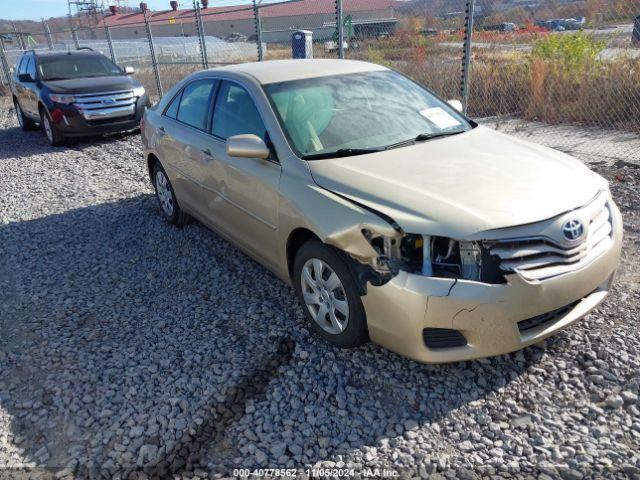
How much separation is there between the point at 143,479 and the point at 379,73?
134 inches

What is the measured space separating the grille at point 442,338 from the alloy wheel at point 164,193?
3540 mm

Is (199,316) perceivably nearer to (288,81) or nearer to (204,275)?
(204,275)

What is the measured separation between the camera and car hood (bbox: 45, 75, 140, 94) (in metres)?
9.34

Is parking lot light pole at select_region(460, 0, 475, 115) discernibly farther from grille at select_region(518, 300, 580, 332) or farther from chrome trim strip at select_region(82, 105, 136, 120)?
chrome trim strip at select_region(82, 105, 136, 120)

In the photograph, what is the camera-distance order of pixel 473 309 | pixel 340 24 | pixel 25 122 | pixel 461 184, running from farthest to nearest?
1. pixel 25 122
2. pixel 340 24
3. pixel 461 184
4. pixel 473 309

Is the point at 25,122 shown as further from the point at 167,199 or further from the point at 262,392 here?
the point at 262,392

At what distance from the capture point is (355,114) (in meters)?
3.69

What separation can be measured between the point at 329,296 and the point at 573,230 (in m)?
1.40

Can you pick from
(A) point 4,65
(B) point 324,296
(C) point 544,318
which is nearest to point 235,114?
(B) point 324,296

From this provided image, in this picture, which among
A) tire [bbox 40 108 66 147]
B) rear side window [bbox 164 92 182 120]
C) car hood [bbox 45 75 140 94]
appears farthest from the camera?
tire [bbox 40 108 66 147]

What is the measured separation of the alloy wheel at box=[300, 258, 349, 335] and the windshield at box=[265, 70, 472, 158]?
77cm

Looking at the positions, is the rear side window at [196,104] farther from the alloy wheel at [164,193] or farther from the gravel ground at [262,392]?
Answer: the gravel ground at [262,392]

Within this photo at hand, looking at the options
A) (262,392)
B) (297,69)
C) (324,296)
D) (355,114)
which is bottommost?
(262,392)

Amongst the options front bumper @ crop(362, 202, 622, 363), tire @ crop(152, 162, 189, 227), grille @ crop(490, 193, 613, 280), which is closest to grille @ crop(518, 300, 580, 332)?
front bumper @ crop(362, 202, 622, 363)
